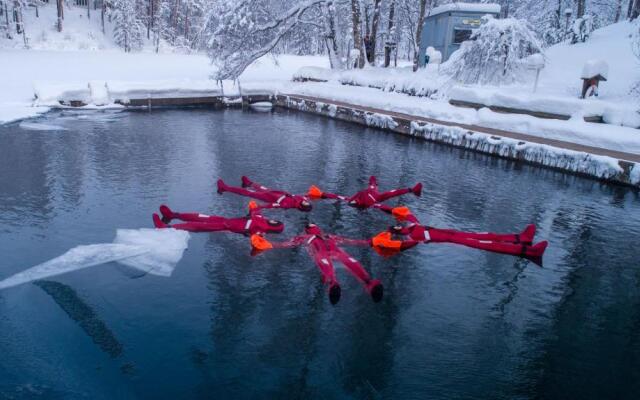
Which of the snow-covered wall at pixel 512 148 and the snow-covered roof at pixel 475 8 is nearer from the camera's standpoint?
the snow-covered wall at pixel 512 148

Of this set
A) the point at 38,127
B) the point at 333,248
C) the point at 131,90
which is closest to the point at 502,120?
the point at 333,248

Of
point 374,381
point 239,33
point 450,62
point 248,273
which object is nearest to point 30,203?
point 248,273

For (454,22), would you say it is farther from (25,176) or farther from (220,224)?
(25,176)

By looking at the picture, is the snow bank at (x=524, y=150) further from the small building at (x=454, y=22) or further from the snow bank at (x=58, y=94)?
the snow bank at (x=58, y=94)

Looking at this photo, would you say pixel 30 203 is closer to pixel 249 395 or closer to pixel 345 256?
pixel 345 256

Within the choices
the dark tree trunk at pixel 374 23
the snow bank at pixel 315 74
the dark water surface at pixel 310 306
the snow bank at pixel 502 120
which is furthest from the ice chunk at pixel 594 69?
the snow bank at pixel 315 74

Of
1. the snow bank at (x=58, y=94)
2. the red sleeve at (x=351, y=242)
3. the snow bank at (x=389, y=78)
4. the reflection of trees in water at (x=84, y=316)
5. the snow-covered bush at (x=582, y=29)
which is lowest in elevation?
the reflection of trees in water at (x=84, y=316)

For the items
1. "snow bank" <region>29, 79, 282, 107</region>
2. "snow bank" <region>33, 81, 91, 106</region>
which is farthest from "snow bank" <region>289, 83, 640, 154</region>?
"snow bank" <region>33, 81, 91, 106</region>
